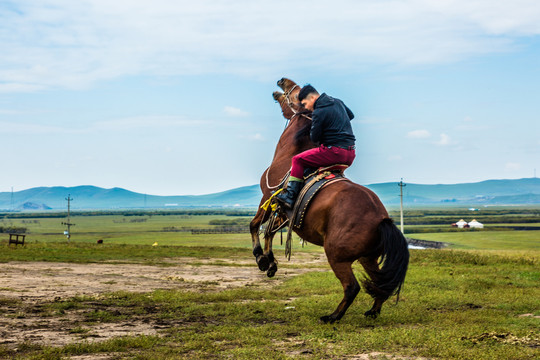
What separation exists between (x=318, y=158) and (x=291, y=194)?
0.75 m

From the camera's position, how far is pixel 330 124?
888 cm

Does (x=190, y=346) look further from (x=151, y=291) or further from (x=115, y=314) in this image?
(x=151, y=291)

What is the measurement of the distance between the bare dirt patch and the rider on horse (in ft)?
9.88

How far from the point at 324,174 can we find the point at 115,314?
436 cm

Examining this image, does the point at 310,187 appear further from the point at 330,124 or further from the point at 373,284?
Result: the point at 373,284

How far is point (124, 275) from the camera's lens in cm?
1708

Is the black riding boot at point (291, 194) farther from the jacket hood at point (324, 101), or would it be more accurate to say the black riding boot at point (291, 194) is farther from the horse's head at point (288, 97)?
the horse's head at point (288, 97)

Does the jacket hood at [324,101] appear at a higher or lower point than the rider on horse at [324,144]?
higher

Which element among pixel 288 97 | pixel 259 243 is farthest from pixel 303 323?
pixel 288 97

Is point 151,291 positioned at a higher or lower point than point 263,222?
lower

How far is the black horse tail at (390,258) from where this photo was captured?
7.98 m

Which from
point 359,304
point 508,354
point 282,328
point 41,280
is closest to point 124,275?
point 41,280

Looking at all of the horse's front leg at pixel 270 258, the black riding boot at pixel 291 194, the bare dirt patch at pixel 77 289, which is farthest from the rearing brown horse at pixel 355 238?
the bare dirt patch at pixel 77 289

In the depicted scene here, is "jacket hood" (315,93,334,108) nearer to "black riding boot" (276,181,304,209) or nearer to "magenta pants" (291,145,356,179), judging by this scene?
"magenta pants" (291,145,356,179)
